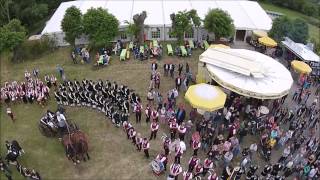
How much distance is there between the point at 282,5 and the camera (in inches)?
2032

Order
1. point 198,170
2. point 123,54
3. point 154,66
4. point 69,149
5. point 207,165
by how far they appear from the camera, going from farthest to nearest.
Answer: point 123,54 < point 154,66 < point 69,149 < point 207,165 < point 198,170

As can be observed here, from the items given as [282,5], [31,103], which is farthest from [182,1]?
[282,5]

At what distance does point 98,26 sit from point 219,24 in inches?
352

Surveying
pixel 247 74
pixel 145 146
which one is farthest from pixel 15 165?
pixel 247 74

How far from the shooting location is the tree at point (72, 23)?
25469 mm

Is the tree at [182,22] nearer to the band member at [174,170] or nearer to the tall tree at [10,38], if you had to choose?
the tall tree at [10,38]

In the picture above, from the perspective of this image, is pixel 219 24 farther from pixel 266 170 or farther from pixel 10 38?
pixel 10 38

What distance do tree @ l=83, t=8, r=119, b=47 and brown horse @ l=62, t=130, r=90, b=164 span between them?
35.9 ft

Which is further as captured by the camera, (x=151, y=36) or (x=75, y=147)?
(x=151, y=36)

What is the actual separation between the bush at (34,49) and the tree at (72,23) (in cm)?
190

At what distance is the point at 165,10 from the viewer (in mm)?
29891

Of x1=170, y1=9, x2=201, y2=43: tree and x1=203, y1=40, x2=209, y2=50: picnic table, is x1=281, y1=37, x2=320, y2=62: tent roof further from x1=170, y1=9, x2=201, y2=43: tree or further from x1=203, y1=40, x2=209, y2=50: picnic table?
x1=170, y1=9, x2=201, y2=43: tree

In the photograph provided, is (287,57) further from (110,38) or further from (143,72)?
(110,38)

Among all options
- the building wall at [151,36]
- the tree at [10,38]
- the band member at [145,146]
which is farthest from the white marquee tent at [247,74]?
the tree at [10,38]
